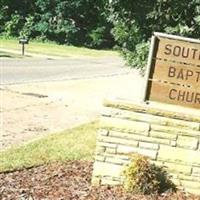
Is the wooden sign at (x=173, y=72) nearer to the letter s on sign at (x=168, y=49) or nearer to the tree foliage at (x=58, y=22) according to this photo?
the letter s on sign at (x=168, y=49)

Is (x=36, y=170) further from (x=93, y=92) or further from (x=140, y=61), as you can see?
(x=93, y=92)

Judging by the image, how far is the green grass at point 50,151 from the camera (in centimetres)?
944

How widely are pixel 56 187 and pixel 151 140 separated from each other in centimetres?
144

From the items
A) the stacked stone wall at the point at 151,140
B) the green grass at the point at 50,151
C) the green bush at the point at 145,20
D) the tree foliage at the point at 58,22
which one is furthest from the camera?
the tree foliage at the point at 58,22

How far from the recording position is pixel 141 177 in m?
7.79

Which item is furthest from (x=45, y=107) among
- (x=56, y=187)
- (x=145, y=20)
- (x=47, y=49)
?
(x=47, y=49)

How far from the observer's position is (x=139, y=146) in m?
8.18

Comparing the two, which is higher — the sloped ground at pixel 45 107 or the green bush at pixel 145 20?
the green bush at pixel 145 20

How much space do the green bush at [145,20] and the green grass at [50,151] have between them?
1.87m

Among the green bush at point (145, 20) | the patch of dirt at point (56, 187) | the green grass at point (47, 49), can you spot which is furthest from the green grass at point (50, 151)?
the green grass at point (47, 49)

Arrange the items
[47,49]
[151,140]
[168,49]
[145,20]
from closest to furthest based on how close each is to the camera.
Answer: [151,140] < [168,49] < [145,20] < [47,49]

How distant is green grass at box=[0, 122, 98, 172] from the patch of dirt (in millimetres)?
482

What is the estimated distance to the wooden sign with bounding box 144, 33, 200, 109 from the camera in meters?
8.22

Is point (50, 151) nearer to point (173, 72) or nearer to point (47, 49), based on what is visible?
point (173, 72)
